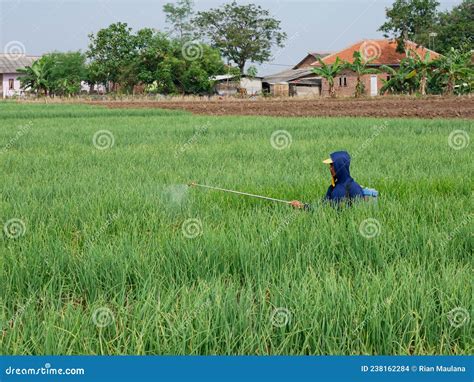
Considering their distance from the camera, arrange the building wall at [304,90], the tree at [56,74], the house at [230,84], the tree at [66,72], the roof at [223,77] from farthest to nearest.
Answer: the tree at [66,72] → the building wall at [304,90] → the house at [230,84] → the roof at [223,77] → the tree at [56,74]

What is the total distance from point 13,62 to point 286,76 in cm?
2754

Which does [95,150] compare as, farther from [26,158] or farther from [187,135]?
[187,135]

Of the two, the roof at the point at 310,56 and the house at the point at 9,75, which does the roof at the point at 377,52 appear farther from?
the house at the point at 9,75

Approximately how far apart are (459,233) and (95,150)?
22.6ft

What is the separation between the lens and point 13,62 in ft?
184

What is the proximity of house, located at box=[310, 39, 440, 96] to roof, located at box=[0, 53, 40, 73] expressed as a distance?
28769 millimetres

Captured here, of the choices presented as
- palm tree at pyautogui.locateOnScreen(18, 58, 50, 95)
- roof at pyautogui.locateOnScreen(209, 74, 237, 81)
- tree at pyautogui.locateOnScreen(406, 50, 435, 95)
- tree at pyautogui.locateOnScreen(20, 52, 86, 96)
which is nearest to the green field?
tree at pyautogui.locateOnScreen(406, 50, 435, 95)

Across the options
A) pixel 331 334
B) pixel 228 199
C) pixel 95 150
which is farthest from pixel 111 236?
pixel 95 150

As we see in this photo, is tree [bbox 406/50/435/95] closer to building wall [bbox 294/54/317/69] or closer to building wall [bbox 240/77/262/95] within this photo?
building wall [bbox 240/77/262/95]

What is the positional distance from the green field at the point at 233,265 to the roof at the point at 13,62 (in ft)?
172

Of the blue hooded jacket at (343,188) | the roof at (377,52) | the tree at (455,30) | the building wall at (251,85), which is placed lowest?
the blue hooded jacket at (343,188)

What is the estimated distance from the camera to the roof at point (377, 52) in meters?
41.1

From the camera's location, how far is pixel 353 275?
2973 millimetres

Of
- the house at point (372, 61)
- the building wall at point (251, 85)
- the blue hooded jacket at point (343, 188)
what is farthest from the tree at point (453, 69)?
the blue hooded jacket at point (343, 188)
